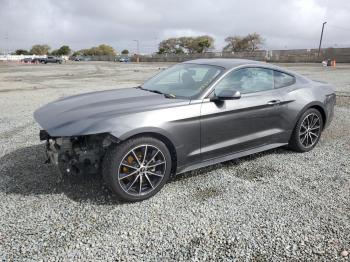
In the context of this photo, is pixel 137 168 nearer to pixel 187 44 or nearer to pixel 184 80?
pixel 184 80

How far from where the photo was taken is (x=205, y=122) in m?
3.58

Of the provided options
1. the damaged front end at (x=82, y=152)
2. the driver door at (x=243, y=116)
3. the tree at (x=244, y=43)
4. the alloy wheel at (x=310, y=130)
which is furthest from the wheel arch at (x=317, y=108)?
the tree at (x=244, y=43)

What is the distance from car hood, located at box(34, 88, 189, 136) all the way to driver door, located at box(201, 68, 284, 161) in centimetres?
45

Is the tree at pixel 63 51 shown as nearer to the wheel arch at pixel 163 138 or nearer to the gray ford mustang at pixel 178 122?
the gray ford mustang at pixel 178 122

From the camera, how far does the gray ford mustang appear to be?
3156 mm

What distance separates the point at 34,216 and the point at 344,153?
4.40 m

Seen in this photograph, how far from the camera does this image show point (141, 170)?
130 inches

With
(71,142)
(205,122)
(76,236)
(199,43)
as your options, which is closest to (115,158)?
(71,142)

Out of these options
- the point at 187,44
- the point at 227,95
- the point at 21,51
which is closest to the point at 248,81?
the point at 227,95

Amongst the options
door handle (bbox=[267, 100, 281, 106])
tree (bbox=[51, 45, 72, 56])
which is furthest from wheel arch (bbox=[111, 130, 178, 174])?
tree (bbox=[51, 45, 72, 56])

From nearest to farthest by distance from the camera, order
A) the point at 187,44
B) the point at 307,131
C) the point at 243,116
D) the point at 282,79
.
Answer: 1. the point at 243,116
2. the point at 282,79
3. the point at 307,131
4. the point at 187,44

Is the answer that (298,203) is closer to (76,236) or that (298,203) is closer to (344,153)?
(344,153)

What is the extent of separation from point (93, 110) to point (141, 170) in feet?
2.78

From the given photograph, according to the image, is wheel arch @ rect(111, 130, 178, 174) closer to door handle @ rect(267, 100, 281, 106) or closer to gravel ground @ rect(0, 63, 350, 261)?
gravel ground @ rect(0, 63, 350, 261)
